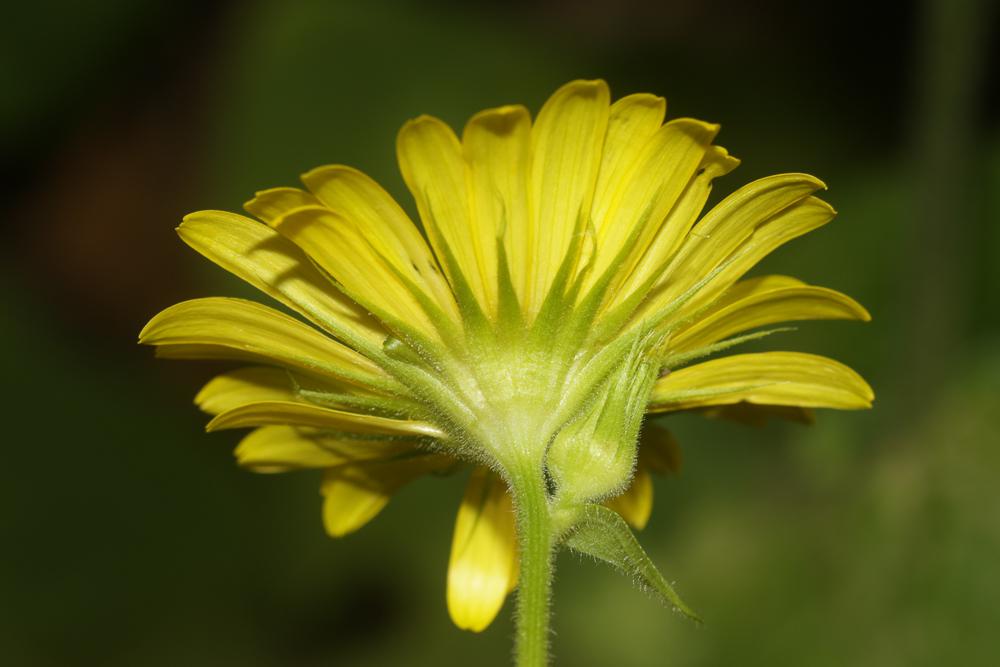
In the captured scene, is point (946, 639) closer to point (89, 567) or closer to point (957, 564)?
point (957, 564)

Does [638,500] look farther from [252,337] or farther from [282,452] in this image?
[252,337]

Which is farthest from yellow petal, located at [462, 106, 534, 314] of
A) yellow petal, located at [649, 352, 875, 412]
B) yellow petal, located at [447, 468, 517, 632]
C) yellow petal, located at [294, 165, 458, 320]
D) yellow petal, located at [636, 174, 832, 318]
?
yellow petal, located at [447, 468, 517, 632]

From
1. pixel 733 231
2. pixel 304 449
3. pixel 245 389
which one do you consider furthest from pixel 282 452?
pixel 733 231

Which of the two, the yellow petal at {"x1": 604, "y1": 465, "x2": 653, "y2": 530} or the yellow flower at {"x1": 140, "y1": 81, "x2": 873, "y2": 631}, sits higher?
the yellow flower at {"x1": 140, "y1": 81, "x2": 873, "y2": 631}

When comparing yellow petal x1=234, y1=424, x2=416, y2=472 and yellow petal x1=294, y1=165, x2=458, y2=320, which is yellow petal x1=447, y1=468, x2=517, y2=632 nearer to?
yellow petal x1=234, y1=424, x2=416, y2=472

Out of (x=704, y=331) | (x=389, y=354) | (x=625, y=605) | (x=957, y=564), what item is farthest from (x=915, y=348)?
(x=389, y=354)

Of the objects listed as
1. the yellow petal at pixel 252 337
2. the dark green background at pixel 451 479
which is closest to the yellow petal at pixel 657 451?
the yellow petal at pixel 252 337
